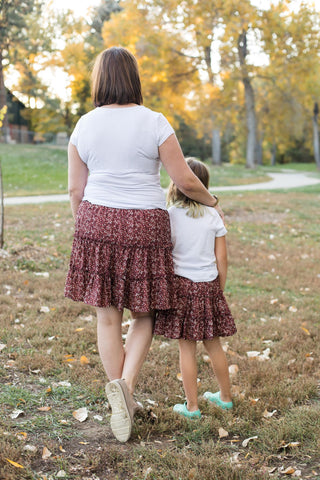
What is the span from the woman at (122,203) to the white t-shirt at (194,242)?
0.55 ft

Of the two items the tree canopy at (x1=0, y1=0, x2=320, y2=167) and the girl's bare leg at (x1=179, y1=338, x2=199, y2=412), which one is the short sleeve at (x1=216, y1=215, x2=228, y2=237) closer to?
the girl's bare leg at (x1=179, y1=338, x2=199, y2=412)

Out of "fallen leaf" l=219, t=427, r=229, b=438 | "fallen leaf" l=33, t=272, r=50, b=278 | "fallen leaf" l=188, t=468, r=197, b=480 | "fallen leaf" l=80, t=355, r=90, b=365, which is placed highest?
"fallen leaf" l=33, t=272, r=50, b=278

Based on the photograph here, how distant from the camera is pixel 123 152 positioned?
2611 millimetres

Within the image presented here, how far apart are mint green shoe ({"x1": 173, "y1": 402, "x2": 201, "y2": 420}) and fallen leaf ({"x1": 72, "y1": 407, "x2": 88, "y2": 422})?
524mm

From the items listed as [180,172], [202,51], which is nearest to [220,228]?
[180,172]

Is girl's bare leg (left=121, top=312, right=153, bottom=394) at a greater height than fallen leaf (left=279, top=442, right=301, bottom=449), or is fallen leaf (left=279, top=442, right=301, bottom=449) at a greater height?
girl's bare leg (left=121, top=312, right=153, bottom=394)

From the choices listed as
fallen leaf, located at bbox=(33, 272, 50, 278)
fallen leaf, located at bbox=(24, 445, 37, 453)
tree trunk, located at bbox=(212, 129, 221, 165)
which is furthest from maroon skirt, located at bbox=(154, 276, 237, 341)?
tree trunk, located at bbox=(212, 129, 221, 165)

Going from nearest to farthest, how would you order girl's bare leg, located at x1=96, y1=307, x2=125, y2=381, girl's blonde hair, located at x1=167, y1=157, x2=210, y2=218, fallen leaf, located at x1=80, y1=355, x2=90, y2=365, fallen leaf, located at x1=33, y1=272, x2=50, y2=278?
girl's bare leg, located at x1=96, y1=307, x2=125, y2=381 → girl's blonde hair, located at x1=167, y1=157, x2=210, y2=218 → fallen leaf, located at x1=80, y1=355, x2=90, y2=365 → fallen leaf, located at x1=33, y1=272, x2=50, y2=278

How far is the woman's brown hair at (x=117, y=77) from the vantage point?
8.48ft

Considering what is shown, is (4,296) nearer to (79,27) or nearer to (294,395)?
(294,395)

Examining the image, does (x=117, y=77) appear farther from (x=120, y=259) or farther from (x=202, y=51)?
(x=202, y=51)

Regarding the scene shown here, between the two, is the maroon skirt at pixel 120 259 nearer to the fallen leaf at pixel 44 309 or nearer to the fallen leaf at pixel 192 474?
the fallen leaf at pixel 192 474

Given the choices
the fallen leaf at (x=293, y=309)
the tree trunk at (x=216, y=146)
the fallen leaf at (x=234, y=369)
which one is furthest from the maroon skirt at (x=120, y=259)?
the tree trunk at (x=216, y=146)

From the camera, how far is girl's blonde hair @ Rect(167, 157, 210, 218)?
2895mm
